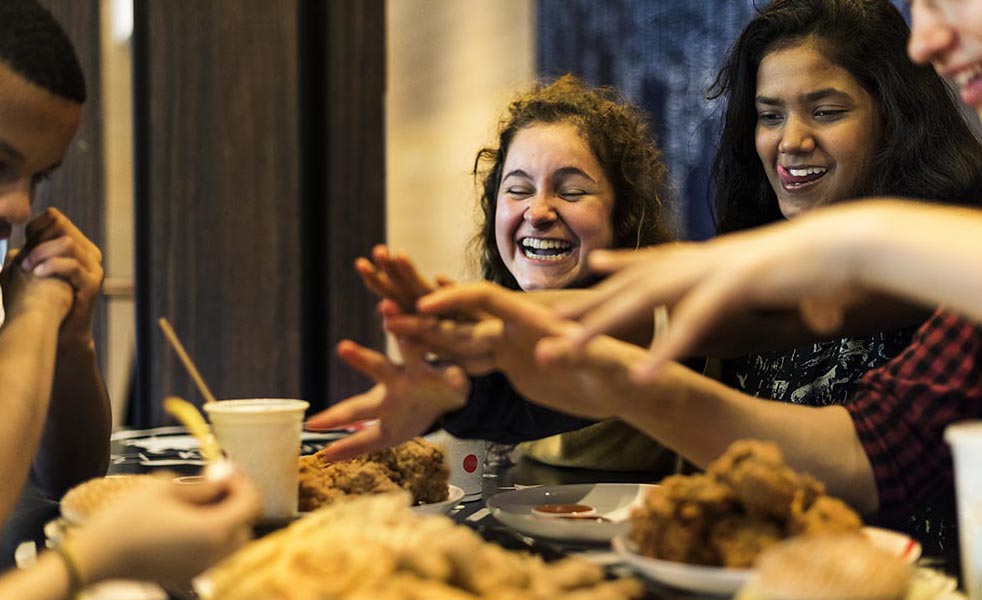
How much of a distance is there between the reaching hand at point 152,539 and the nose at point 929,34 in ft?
2.53

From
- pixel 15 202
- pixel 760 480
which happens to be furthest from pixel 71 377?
pixel 760 480

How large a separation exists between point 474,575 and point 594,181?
1363mm

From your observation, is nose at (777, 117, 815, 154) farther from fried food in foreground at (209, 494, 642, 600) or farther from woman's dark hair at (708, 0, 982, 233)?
fried food in foreground at (209, 494, 642, 600)

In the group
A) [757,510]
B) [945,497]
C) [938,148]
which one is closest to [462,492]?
[757,510]

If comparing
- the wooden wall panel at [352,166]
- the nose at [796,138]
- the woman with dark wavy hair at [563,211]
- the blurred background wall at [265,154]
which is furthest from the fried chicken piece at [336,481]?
the wooden wall panel at [352,166]

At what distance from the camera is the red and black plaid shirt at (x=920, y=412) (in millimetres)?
1117

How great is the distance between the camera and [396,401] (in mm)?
1096

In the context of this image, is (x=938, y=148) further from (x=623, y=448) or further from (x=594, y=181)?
(x=623, y=448)

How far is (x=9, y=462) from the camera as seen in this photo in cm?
116

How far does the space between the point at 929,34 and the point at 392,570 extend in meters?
0.72

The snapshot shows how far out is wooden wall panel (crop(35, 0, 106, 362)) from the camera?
2.96 metres

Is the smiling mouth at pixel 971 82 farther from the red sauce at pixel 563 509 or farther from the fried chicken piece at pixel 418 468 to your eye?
the fried chicken piece at pixel 418 468

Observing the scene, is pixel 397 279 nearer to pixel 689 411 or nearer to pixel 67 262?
pixel 689 411

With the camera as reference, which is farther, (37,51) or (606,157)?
(606,157)
